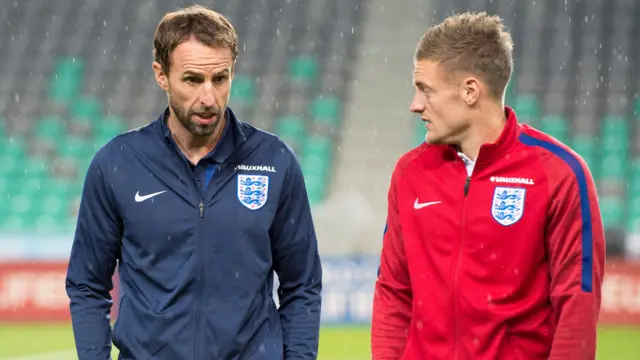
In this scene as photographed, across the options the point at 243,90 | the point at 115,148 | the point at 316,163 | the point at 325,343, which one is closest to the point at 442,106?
the point at 115,148

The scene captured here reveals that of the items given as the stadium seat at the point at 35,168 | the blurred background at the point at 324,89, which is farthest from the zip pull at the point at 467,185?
the stadium seat at the point at 35,168

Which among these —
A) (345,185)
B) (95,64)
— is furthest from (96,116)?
(345,185)

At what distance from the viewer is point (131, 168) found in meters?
3.11

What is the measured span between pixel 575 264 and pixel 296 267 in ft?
2.67

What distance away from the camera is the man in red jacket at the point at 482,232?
113 inches

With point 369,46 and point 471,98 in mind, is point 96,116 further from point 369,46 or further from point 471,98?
point 471,98

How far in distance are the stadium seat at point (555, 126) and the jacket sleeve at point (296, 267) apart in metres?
11.7

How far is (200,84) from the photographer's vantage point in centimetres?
300

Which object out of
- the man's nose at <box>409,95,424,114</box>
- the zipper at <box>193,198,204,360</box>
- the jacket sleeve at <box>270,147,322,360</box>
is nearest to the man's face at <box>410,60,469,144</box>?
the man's nose at <box>409,95,424,114</box>

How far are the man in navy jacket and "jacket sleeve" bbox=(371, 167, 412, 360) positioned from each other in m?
0.19

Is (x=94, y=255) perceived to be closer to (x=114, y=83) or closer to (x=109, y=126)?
(x=109, y=126)

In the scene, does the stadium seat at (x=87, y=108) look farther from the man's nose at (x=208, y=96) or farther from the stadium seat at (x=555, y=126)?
the man's nose at (x=208, y=96)

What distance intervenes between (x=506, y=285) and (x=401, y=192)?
1.39ft

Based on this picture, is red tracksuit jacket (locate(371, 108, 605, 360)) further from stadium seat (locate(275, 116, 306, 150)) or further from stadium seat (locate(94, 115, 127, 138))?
stadium seat (locate(94, 115, 127, 138))
